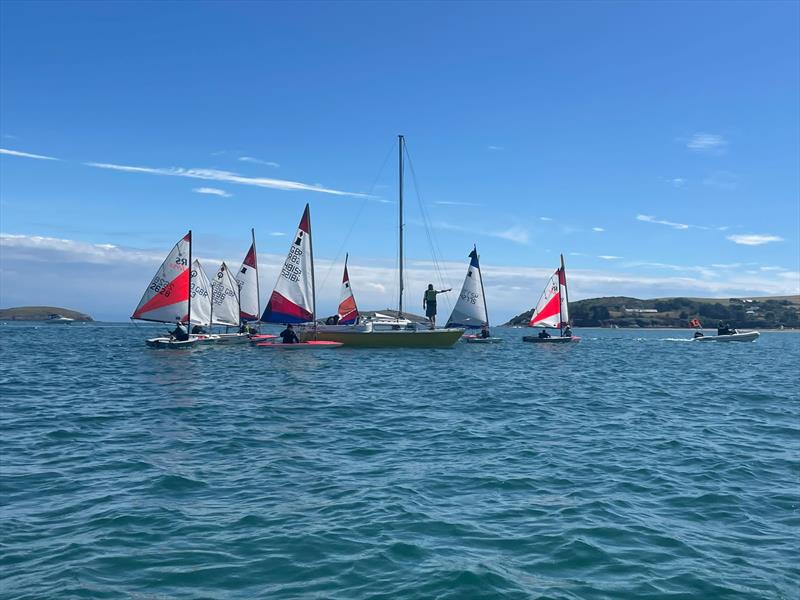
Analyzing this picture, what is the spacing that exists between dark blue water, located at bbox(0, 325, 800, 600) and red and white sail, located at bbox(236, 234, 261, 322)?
38896 millimetres

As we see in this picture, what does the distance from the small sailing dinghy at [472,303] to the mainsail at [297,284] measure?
1884 centimetres

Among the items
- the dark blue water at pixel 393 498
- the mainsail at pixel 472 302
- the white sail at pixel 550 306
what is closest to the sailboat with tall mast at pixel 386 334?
the mainsail at pixel 472 302

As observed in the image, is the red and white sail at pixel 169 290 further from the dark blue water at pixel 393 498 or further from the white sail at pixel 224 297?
the dark blue water at pixel 393 498

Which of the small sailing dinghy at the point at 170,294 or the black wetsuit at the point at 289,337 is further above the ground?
the small sailing dinghy at the point at 170,294

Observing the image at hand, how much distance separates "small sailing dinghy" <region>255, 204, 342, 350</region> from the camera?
5016 cm

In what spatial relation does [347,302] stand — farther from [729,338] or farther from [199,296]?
[729,338]

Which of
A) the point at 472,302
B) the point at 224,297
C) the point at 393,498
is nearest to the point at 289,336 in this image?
the point at 224,297

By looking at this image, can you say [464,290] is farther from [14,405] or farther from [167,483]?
[167,483]

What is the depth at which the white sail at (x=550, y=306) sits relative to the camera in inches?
2709

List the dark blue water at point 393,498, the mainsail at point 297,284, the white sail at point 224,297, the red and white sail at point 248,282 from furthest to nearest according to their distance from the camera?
the red and white sail at point 248,282 < the white sail at point 224,297 < the mainsail at point 297,284 < the dark blue water at point 393,498

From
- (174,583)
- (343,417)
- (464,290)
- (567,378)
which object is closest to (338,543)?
(174,583)

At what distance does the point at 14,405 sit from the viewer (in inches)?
818

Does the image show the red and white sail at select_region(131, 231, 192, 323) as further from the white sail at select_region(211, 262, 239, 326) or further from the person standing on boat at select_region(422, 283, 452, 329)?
the person standing on boat at select_region(422, 283, 452, 329)

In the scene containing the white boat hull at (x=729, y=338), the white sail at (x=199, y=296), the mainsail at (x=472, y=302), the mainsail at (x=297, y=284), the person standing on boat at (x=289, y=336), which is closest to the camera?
the person standing on boat at (x=289, y=336)
